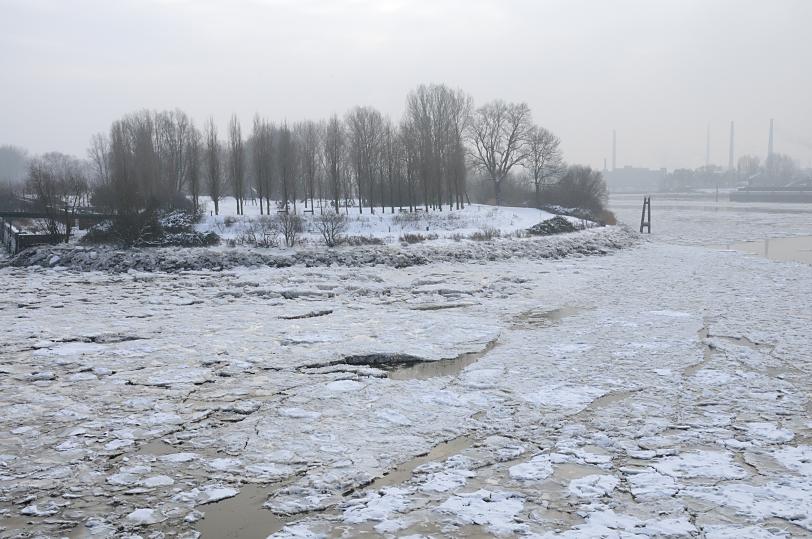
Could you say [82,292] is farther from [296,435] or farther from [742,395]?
[742,395]

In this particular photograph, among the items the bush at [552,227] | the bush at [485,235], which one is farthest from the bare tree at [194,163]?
the bush at [552,227]

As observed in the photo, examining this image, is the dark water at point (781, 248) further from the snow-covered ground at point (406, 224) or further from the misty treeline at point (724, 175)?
the misty treeline at point (724, 175)

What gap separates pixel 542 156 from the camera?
60438 millimetres

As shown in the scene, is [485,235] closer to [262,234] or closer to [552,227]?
[552,227]

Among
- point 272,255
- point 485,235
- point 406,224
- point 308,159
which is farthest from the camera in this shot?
point 308,159

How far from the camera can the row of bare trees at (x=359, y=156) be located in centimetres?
4306

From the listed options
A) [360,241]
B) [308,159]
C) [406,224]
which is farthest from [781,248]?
[308,159]

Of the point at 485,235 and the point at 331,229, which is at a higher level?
the point at 331,229

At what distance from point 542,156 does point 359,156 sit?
880 inches

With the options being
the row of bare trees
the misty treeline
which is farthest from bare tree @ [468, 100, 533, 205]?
the misty treeline

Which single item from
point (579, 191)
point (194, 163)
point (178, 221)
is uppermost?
point (194, 163)

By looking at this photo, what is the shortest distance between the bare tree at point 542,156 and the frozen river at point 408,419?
47.3 m

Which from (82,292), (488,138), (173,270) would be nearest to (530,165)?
(488,138)

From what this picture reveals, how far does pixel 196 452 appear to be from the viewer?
243 inches
